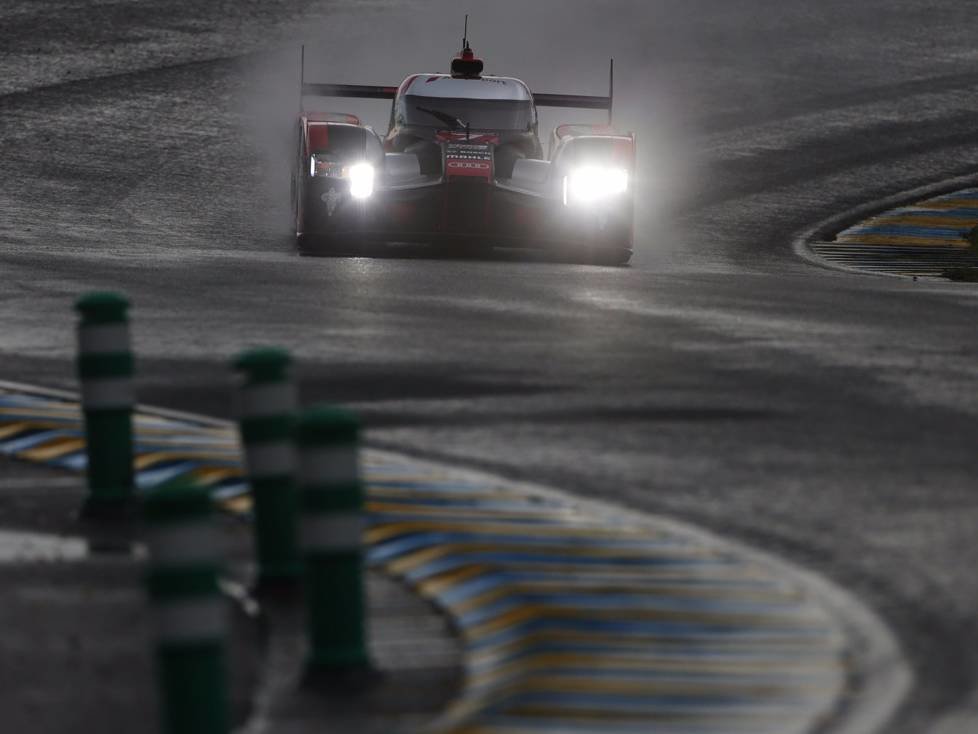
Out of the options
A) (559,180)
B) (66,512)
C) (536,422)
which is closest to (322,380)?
(536,422)

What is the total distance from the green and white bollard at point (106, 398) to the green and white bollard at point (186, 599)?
12.0 feet

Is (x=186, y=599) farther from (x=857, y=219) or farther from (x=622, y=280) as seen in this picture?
(x=857, y=219)

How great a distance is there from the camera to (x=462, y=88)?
2403 centimetres

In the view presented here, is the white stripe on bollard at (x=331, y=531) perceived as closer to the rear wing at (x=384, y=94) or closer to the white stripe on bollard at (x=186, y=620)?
the white stripe on bollard at (x=186, y=620)

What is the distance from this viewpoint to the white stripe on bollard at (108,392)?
9.30 meters

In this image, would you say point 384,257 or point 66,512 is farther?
point 384,257

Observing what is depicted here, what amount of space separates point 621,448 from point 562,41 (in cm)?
3347

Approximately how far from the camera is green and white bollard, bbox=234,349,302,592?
25.8 ft

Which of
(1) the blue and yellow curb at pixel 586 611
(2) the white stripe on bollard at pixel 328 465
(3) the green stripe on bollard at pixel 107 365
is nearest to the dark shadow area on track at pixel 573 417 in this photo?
(1) the blue and yellow curb at pixel 586 611

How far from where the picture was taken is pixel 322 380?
536 inches

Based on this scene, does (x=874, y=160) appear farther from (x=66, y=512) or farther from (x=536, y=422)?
(x=66, y=512)

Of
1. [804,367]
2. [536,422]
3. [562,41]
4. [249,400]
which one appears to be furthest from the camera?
[562,41]

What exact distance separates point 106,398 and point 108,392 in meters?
0.03

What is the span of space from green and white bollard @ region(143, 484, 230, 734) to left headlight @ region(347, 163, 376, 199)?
1725 cm
